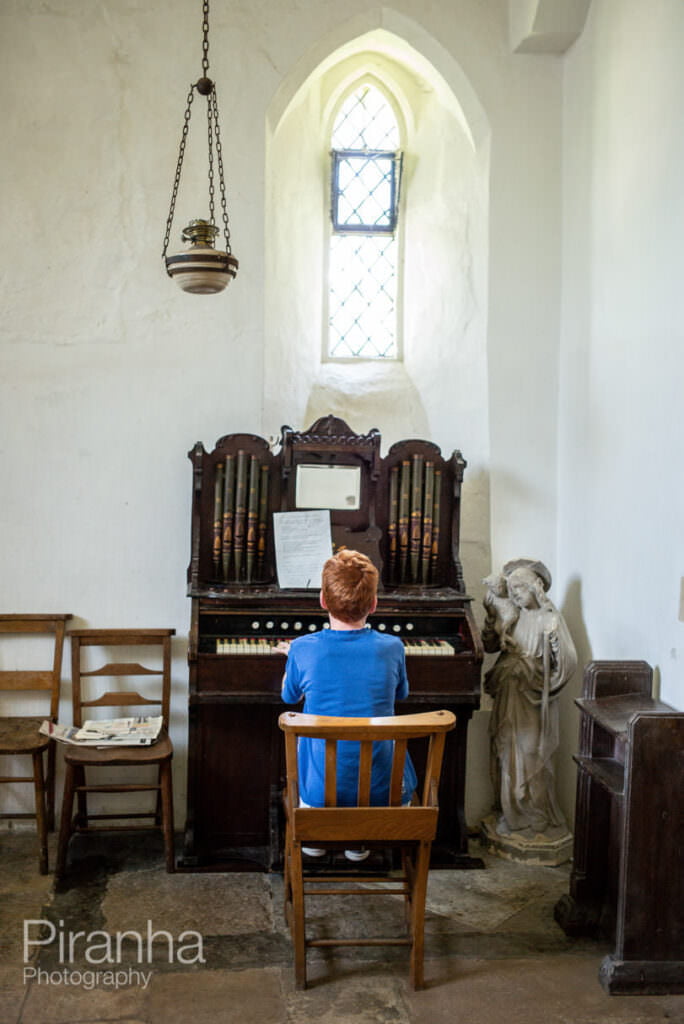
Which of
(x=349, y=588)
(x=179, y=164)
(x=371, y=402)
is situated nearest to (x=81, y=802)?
(x=349, y=588)

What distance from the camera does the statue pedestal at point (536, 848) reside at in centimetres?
513

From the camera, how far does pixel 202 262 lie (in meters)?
4.57

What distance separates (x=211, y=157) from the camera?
5.29 m

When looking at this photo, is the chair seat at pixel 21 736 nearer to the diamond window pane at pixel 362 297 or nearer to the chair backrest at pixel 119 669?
the chair backrest at pixel 119 669

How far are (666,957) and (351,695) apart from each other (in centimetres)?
144

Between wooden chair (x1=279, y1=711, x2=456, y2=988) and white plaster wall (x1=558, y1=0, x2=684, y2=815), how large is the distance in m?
1.14

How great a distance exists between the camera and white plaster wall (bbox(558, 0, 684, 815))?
4.25 metres

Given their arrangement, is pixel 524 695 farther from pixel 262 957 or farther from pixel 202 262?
pixel 202 262

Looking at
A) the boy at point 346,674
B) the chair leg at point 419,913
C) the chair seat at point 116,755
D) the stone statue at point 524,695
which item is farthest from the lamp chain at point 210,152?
the chair leg at point 419,913

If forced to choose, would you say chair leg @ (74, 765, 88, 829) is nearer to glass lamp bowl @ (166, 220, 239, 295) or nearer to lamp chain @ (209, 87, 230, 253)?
glass lamp bowl @ (166, 220, 239, 295)

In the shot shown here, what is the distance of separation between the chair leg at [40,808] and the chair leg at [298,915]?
5.04 ft

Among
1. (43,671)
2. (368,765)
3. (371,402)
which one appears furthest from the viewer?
(371,402)

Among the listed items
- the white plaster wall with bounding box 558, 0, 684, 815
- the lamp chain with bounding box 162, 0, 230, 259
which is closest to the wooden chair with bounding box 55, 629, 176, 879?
the lamp chain with bounding box 162, 0, 230, 259

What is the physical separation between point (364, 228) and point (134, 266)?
4.72 ft
